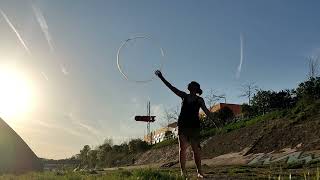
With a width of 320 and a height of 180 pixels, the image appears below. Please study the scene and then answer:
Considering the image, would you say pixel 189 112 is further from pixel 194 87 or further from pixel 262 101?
pixel 262 101

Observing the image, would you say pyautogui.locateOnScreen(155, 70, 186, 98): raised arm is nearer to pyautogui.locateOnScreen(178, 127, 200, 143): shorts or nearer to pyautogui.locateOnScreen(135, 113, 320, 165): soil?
pyautogui.locateOnScreen(178, 127, 200, 143): shorts

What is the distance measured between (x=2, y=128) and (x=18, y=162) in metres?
3.79

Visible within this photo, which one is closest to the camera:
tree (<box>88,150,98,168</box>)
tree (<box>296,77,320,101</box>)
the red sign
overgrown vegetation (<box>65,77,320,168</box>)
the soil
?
the soil

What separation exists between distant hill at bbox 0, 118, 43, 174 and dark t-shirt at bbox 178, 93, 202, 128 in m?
36.2

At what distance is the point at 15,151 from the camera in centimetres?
4503

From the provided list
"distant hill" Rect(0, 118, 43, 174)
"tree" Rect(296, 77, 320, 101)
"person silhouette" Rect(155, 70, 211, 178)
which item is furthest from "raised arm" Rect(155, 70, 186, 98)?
"distant hill" Rect(0, 118, 43, 174)

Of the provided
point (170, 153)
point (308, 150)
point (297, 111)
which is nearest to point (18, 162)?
point (170, 153)

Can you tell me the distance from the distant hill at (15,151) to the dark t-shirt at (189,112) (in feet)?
119

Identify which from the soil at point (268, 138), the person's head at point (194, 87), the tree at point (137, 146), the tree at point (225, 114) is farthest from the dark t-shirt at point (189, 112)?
the tree at point (137, 146)

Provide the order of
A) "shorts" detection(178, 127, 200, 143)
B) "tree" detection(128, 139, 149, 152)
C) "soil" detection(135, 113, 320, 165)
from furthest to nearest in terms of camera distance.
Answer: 1. "tree" detection(128, 139, 149, 152)
2. "soil" detection(135, 113, 320, 165)
3. "shorts" detection(178, 127, 200, 143)

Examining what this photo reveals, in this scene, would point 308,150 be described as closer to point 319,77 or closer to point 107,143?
point 319,77

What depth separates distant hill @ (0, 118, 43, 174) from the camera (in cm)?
4409

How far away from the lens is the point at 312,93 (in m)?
39.0

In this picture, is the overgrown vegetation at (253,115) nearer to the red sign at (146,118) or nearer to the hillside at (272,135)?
the hillside at (272,135)
